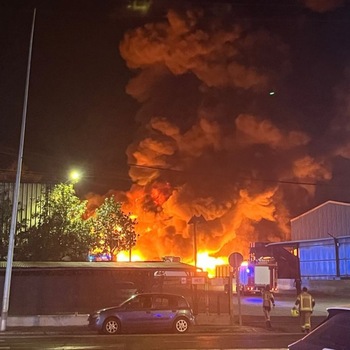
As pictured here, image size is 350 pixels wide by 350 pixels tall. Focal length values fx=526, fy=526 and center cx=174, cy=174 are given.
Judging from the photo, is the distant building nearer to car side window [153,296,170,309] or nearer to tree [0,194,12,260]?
tree [0,194,12,260]

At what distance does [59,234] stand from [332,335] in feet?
79.8

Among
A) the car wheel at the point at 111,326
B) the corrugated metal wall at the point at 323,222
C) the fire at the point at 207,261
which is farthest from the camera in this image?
the fire at the point at 207,261

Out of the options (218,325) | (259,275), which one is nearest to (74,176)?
(218,325)

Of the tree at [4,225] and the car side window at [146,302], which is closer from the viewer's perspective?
the car side window at [146,302]

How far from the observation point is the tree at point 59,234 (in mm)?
27344

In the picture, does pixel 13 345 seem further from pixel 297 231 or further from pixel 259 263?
pixel 297 231

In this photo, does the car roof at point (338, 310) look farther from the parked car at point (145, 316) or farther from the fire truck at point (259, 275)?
the fire truck at point (259, 275)

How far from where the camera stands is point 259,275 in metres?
36.7

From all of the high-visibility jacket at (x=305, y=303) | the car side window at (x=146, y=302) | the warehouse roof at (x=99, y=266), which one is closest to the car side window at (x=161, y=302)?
the car side window at (x=146, y=302)

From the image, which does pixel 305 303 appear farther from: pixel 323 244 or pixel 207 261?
pixel 207 261

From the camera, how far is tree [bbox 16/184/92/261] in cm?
2734

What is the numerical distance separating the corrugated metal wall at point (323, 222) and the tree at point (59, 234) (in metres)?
23.6

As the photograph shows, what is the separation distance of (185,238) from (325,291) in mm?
16994

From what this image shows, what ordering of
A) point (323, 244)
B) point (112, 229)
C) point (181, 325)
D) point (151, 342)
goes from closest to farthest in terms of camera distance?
point (151, 342), point (181, 325), point (112, 229), point (323, 244)
